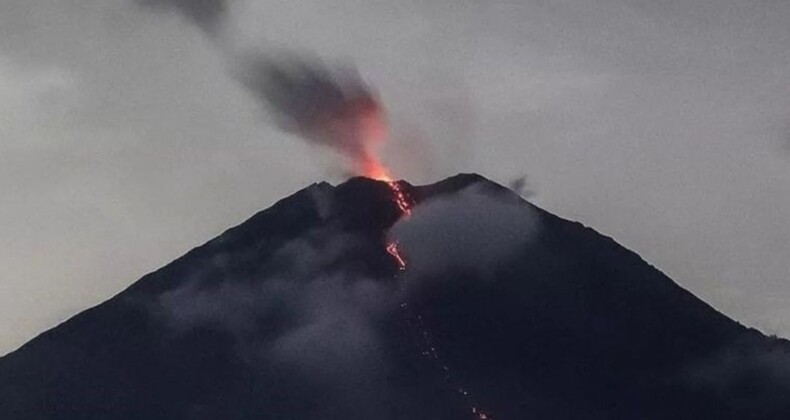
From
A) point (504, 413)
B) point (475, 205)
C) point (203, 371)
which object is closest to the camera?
point (504, 413)

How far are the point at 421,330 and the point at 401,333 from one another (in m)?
5.92

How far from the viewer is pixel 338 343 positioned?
6102 inches

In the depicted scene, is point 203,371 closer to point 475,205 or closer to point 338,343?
point 338,343

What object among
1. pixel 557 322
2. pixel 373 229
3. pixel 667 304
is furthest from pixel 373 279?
pixel 667 304

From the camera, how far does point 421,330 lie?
148 metres

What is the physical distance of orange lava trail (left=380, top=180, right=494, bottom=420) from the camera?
131m

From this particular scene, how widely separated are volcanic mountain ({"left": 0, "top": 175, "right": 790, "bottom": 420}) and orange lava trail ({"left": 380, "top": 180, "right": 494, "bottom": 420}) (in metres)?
0.27

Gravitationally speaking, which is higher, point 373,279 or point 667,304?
point 373,279

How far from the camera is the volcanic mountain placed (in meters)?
137

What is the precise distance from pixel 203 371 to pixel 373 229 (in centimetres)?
2096

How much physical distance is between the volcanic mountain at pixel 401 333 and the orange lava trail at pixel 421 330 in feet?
0.89

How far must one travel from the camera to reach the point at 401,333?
15325 centimetres

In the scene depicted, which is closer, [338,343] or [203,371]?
[203,371]

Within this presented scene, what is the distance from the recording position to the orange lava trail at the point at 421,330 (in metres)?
131
